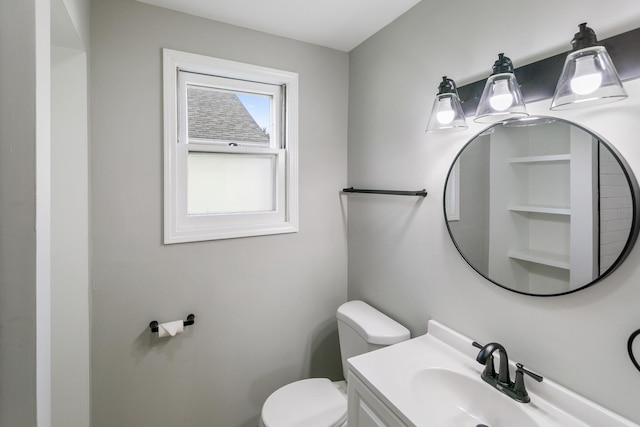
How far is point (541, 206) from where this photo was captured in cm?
105

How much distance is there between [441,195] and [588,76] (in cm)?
68

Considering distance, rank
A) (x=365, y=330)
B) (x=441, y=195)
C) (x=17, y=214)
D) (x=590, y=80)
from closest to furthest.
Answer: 1. (x=17, y=214)
2. (x=590, y=80)
3. (x=441, y=195)
4. (x=365, y=330)

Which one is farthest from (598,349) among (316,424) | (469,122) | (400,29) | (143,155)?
(143,155)

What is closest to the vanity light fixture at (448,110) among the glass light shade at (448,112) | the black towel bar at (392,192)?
the glass light shade at (448,112)

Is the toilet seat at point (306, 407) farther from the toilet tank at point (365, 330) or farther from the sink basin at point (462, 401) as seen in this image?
the sink basin at point (462, 401)

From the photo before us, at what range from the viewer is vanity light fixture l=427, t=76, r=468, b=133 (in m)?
1.22

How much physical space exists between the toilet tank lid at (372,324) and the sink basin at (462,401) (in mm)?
315

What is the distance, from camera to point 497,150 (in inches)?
46.2

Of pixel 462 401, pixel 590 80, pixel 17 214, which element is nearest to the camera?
pixel 17 214

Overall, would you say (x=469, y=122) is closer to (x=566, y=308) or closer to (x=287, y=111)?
(x=566, y=308)

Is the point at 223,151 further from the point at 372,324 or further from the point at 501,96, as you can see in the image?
the point at 501,96

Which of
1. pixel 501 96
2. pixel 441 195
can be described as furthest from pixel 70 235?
pixel 501 96

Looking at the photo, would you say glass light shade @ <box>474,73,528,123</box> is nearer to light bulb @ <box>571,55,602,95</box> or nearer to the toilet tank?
light bulb @ <box>571,55,602,95</box>

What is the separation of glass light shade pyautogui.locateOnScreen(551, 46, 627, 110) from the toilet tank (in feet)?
3.83
